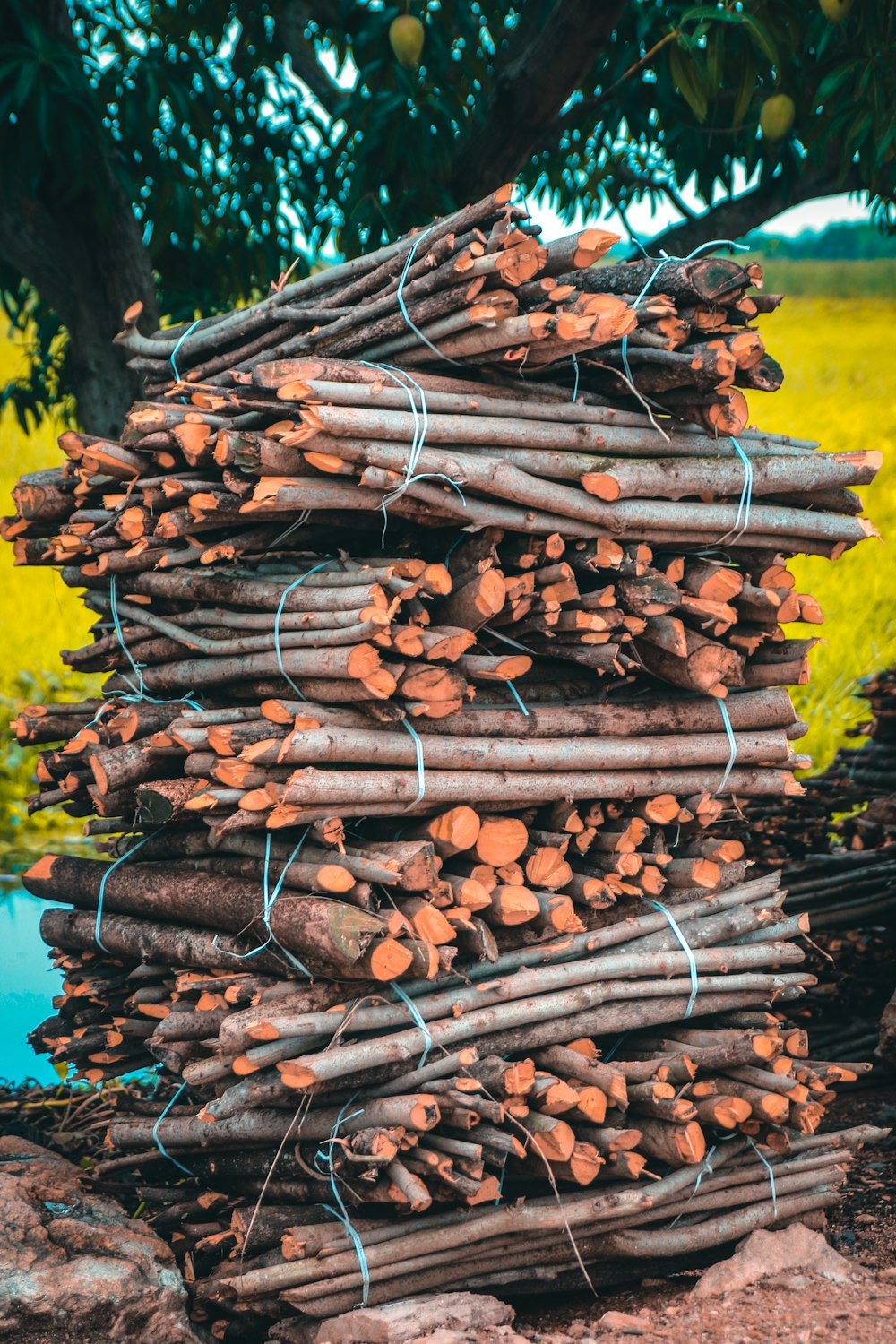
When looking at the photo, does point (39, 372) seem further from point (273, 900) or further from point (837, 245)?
point (837, 245)

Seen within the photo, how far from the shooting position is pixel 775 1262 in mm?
3875

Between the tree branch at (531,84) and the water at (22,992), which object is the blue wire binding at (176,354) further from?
the water at (22,992)

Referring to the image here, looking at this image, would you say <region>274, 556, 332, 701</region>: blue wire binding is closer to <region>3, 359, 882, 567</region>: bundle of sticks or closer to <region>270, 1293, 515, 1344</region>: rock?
<region>3, 359, 882, 567</region>: bundle of sticks

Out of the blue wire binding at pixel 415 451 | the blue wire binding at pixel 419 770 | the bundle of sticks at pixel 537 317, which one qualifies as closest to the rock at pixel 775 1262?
the blue wire binding at pixel 419 770

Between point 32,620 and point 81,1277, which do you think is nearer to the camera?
point 81,1277

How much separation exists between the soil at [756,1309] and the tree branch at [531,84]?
5.00 metres

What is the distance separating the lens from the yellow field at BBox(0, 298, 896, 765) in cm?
917

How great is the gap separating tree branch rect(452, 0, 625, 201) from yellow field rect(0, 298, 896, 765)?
4.65 meters

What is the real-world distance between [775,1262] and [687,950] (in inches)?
39.6

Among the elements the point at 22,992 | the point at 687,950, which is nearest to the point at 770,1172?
the point at 687,950

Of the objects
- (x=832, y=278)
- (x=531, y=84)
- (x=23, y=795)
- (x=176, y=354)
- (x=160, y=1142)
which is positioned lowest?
(x=160, y=1142)

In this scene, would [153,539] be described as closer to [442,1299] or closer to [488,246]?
[488,246]

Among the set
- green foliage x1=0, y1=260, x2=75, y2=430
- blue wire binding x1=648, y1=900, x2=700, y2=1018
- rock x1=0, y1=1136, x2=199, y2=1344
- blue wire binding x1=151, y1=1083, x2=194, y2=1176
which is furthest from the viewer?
green foliage x1=0, y1=260, x2=75, y2=430

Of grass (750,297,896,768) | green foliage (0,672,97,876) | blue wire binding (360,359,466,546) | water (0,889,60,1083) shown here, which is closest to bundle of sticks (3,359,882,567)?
blue wire binding (360,359,466,546)
